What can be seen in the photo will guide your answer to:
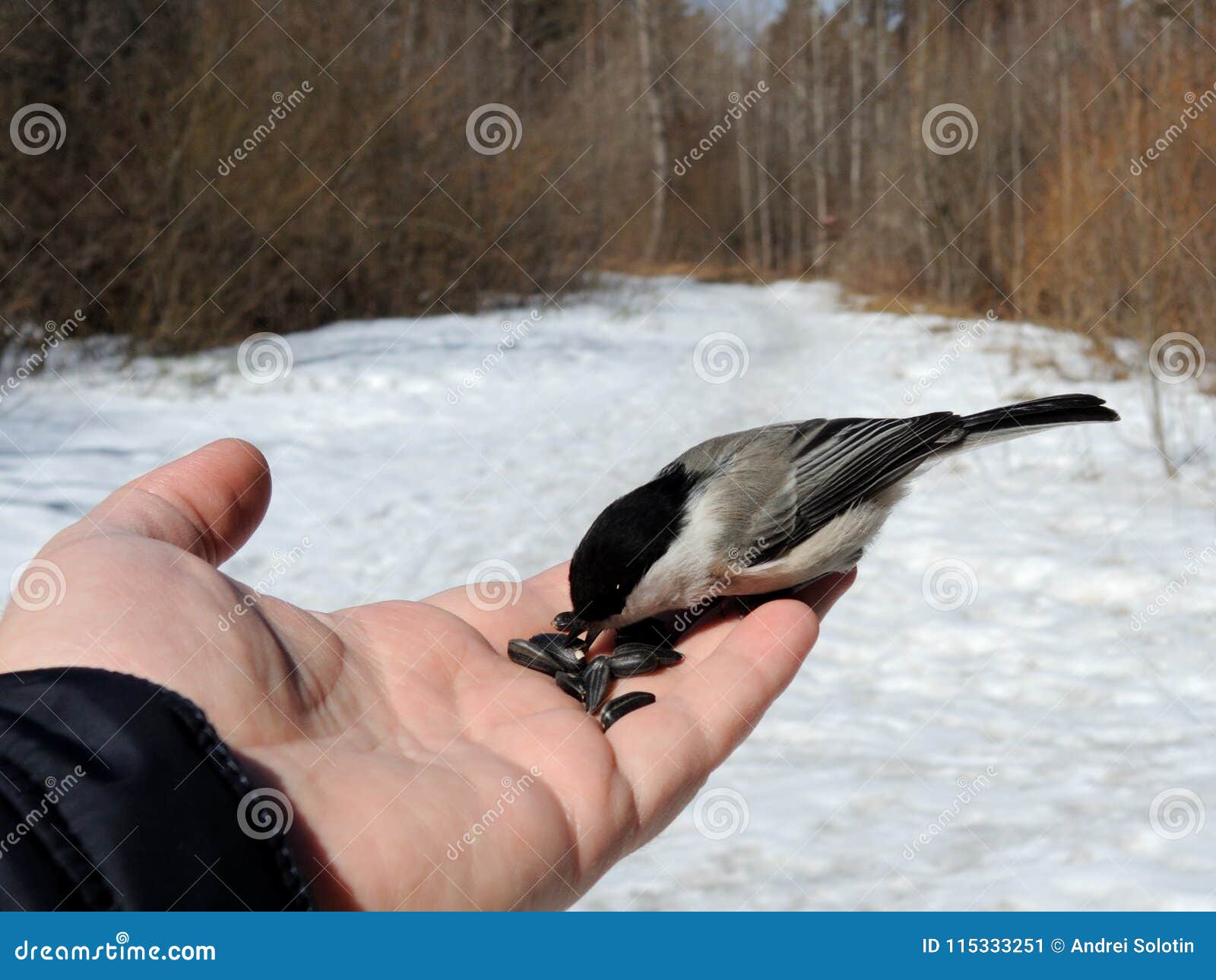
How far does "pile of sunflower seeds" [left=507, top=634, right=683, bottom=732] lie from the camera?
1868 mm

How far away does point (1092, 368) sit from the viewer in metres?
5.64

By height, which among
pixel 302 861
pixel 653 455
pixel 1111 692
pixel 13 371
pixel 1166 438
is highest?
pixel 1166 438

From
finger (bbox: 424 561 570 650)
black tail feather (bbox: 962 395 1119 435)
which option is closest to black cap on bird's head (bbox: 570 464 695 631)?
finger (bbox: 424 561 570 650)

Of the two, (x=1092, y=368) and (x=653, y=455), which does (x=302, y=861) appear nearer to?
(x=653, y=455)

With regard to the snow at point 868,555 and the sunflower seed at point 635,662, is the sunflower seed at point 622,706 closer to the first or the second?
the sunflower seed at point 635,662

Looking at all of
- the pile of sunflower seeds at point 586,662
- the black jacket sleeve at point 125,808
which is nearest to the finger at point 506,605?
the pile of sunflower seeds at point 586,662

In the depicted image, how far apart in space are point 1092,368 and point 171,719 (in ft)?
17.9

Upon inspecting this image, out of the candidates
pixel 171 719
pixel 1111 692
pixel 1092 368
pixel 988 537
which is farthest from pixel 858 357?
pixel 171 719

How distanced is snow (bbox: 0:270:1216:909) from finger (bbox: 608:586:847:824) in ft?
1.56

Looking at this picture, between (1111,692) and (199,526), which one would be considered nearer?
(199,526)

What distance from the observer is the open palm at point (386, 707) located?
Result: 1342mm

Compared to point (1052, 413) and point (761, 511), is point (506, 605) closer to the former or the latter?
point (761, 511)

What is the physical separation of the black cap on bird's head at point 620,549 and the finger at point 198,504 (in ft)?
1.90

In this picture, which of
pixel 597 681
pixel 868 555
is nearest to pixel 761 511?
pixel 597 681
